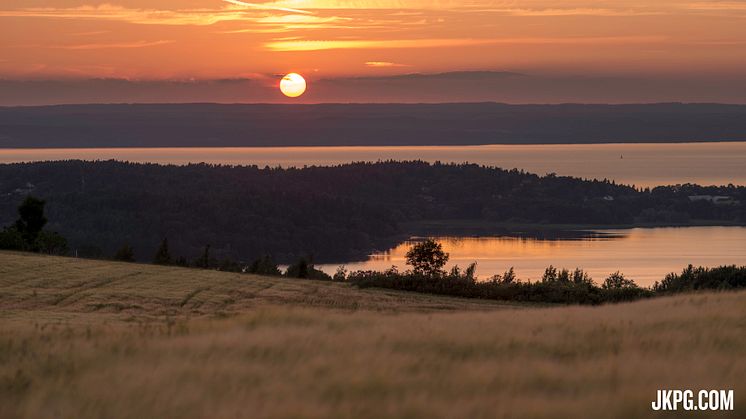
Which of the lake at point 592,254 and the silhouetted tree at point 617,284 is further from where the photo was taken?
the lake at point 592,254

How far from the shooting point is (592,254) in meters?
166

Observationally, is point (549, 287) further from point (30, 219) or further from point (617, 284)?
point (30, 219)

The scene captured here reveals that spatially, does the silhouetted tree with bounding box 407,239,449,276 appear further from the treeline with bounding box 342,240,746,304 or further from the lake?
the lake

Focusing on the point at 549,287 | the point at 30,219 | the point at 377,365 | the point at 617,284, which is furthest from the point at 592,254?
the point at 377,365

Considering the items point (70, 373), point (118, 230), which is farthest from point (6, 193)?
point (70, 373)

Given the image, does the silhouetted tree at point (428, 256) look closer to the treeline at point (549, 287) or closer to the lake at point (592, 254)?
the treeline at point (549, 287)

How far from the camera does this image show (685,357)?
12.8m

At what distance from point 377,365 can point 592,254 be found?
15764 cm

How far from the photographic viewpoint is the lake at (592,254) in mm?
134713

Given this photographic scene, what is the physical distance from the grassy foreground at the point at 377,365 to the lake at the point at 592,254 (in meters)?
96.3

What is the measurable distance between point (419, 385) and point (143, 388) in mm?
2969

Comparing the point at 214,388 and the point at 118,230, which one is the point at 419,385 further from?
the point at 118,230

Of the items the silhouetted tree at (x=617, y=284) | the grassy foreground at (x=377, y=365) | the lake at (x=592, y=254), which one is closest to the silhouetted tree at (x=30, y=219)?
the silhouetted tree at (x=617, y=284)

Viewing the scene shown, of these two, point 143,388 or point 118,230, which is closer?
point 143,388
